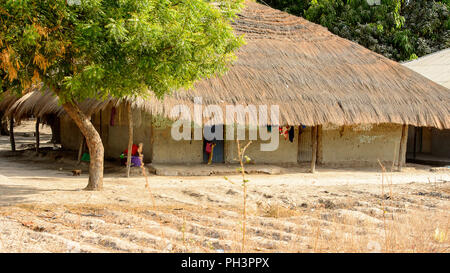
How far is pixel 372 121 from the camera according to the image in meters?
12.8

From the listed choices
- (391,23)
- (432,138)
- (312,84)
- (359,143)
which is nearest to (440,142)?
(432,138)

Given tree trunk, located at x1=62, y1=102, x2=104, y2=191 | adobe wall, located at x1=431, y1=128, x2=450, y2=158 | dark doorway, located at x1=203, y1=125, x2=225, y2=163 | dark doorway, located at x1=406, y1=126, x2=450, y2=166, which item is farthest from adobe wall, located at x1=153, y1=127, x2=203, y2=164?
adobe wall, located at x1=431, y1=128, x2=450, y2=158

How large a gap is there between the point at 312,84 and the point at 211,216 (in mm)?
7512

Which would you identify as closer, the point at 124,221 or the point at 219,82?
the point at 124,221

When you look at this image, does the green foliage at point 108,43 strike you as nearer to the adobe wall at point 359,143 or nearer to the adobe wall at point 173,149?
the adobe wall at point 173,149

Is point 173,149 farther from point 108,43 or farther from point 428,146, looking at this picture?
point 428,146

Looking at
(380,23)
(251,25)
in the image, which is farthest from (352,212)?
(380,23)

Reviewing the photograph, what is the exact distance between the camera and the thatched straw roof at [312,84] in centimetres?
1217

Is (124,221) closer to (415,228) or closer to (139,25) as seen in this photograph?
(139,25)

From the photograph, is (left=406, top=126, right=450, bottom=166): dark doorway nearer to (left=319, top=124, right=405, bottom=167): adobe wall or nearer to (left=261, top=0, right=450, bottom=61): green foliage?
(left=319, top=124, right=405, bottom=167): adobe wall

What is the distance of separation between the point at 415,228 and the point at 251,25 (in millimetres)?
10496

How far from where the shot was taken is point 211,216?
21.9 feet

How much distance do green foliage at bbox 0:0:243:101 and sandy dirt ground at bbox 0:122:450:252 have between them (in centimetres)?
179

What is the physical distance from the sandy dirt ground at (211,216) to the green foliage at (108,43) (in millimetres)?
1794
